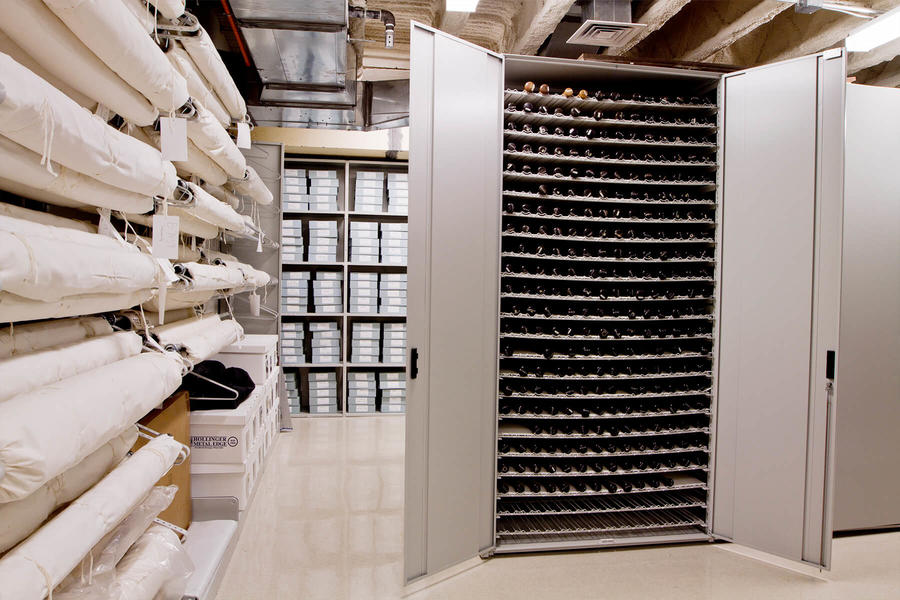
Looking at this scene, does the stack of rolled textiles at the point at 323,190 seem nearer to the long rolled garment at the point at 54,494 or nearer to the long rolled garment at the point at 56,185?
the long rolled garment at the point at 56,185

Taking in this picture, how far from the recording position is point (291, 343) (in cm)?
448

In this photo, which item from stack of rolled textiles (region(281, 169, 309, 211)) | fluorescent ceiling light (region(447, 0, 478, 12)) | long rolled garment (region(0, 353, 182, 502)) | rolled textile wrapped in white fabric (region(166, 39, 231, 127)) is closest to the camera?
long rolled garment (region(0, 353, 182, 502))

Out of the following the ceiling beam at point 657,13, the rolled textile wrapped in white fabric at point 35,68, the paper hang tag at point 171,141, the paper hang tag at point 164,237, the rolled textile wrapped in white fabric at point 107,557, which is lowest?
the rolled textile wrapped in white fabric at point 107,557

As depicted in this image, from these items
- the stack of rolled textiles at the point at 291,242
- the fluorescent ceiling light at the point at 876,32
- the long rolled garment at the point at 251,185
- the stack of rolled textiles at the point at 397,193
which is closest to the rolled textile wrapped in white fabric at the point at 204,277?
the long rolled garment at the point at 251,185

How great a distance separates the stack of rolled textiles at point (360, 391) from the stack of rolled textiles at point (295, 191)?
1656mm

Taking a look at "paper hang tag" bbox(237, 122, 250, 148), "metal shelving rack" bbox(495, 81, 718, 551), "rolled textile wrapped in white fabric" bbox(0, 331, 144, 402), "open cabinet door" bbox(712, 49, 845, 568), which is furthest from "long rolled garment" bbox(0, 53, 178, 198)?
"open cabinet door" bbox(712, 49, 845, 568)

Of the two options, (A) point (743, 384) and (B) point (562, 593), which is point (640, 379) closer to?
(A) point (743, 384)

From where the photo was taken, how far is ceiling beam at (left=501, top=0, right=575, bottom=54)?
277 cm

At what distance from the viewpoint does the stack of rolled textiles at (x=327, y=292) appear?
178 inches

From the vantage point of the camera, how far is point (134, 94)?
4.61ft

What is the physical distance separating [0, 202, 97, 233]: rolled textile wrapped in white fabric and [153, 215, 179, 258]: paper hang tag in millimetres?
165

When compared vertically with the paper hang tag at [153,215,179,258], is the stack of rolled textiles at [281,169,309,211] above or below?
A: above

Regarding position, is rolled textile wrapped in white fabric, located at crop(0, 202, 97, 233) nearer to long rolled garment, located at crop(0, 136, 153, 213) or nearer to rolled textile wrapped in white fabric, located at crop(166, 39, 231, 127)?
long rolled garment, located at crop(0, 136, 153, 213)

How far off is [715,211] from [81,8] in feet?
8.86
